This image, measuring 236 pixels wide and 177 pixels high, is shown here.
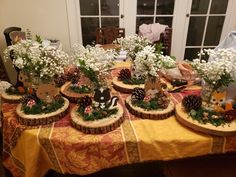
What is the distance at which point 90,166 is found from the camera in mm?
1056

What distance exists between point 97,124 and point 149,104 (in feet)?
1.07

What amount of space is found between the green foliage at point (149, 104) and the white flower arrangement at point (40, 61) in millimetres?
468

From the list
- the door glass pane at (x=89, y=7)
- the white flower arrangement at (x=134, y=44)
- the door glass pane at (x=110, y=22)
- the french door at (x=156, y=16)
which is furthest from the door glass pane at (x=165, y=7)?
the white flower arrangement at (x=134, y=44)

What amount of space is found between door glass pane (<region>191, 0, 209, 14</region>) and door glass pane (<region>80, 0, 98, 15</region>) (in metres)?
1.26

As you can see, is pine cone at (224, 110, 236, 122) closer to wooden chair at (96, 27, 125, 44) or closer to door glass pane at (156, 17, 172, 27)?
wooden chair at (96, 27, 125, 44)

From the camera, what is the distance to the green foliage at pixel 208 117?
1.08m

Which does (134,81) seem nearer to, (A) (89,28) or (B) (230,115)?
(B) (230,115)

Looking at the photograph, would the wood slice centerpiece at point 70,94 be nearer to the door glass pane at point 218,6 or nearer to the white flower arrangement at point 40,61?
the white flower arrangement at point 40,61

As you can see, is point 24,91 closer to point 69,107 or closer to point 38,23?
point 69,107

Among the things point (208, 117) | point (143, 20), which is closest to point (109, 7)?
point (143, 20)

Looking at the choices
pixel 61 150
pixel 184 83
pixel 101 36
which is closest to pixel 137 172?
pixel 184 83

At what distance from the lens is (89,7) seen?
9.18 ft

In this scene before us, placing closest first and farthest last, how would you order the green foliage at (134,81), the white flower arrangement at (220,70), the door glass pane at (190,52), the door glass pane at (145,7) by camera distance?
the white flower arrangement at (220,70), the green foliage at (134,81), the door glass pane at (145,7), the door glass pane at (190,52)

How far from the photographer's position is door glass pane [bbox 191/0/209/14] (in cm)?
286
